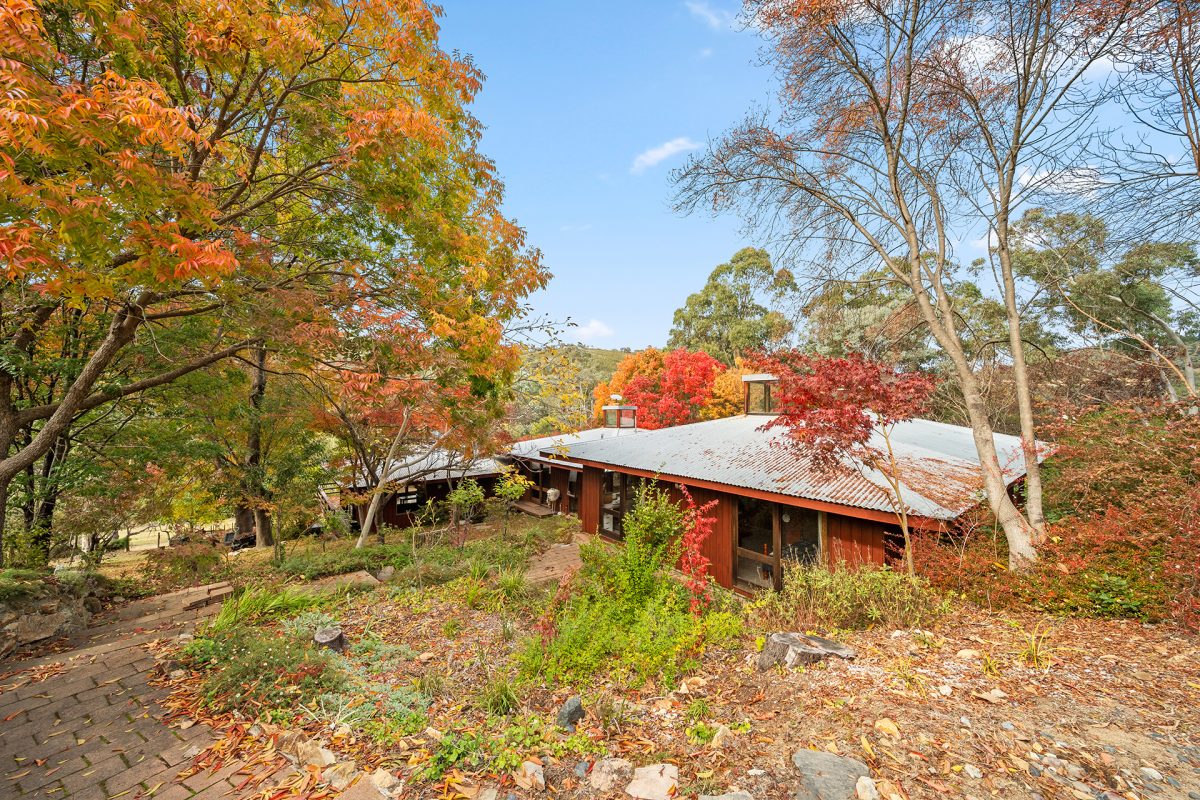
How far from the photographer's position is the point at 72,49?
13.3 feet

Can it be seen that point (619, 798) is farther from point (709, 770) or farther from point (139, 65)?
point (139, 65)

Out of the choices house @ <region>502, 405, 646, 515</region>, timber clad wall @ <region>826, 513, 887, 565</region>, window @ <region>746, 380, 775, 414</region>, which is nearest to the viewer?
timber clad wall @ <region>826, 513, 887, 565</region>

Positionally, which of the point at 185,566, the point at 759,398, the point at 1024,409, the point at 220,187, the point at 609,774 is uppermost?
the point at 220,187

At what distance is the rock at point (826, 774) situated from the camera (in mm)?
2189

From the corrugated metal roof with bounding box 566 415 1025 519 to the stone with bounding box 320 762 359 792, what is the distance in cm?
577

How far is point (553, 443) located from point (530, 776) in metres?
12.8

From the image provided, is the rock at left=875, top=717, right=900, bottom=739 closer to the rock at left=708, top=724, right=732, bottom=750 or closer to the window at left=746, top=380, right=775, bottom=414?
the rock at left=708, top=724, right=732, bottom=750

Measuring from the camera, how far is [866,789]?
7.13 ft

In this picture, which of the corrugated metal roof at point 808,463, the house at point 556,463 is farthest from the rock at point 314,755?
the house at point 556,463

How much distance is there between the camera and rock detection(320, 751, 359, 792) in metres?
2.61

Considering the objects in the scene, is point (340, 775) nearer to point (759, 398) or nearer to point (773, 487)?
point (773, 487)

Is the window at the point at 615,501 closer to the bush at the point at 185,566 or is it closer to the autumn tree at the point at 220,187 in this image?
the autumn tree at the point at 220,187

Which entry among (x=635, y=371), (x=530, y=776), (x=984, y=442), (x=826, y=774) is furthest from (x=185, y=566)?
(x=635, y=371)

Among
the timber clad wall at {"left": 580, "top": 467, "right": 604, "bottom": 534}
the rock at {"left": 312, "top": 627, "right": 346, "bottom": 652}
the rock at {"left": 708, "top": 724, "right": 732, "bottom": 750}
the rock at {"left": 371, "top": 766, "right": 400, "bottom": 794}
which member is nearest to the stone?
the rock at {"left": 371, "top": 766, "right": 400, "bottom": 794}
